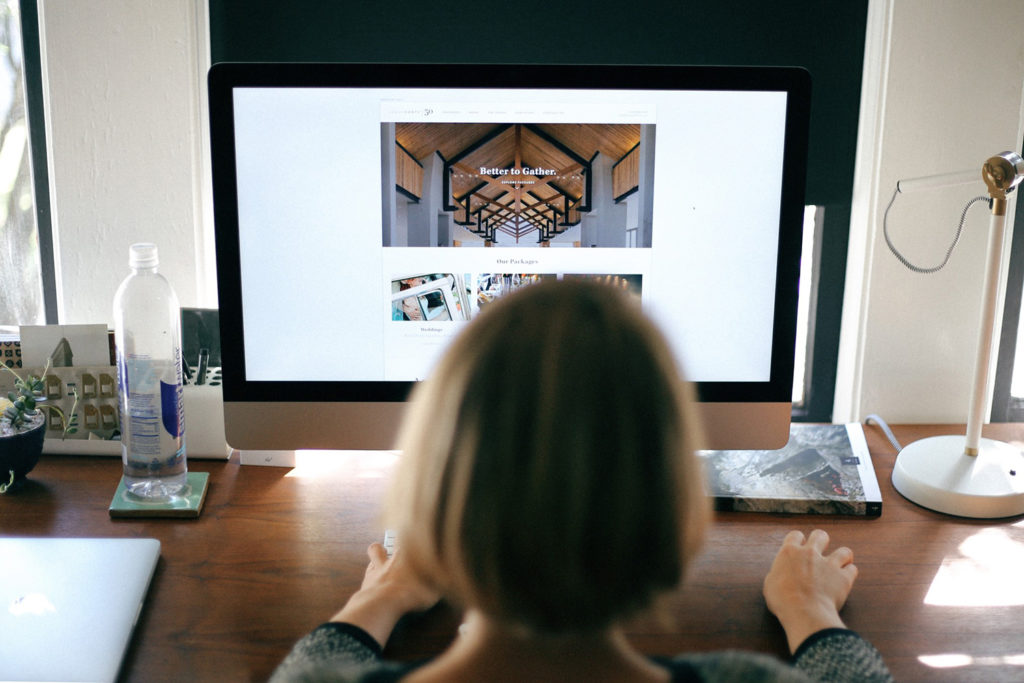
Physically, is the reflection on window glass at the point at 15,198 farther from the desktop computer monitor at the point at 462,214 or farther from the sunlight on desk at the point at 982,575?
the sunlight on desk at the point at 982,575

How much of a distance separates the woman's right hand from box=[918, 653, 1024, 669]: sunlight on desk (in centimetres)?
7

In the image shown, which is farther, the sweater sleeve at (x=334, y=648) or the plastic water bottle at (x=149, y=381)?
the plastic water bottle at (x=149, y=381)

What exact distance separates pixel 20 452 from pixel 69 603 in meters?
0.31

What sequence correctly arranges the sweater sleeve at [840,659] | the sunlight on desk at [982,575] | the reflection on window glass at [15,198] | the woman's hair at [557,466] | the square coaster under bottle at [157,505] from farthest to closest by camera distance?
the reflection on window glass at [15,198], the square coaster under bottle at [157,505], the sunlight on desk at [982,575], the sweater sleeve at [840,659], the woman's hair at [557,466]

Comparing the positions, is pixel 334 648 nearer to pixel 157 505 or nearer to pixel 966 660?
pixel 157 505

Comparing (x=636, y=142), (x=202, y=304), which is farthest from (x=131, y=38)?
(x=636, y=142)

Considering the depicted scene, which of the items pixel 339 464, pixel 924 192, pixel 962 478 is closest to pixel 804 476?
pixel 962 478

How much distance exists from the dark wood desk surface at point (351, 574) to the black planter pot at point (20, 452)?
3 cm

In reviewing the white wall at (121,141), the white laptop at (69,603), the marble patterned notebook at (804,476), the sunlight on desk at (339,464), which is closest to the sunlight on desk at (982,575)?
the marble patterned notebook at (804,476)

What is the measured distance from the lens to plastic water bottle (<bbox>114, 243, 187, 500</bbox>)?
3.11 feet

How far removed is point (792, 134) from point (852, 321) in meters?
0.54

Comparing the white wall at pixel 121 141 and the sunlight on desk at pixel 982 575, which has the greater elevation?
the white wall at pixel 121 141

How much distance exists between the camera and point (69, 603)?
75cm

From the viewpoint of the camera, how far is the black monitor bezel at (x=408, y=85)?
834 millimetres
